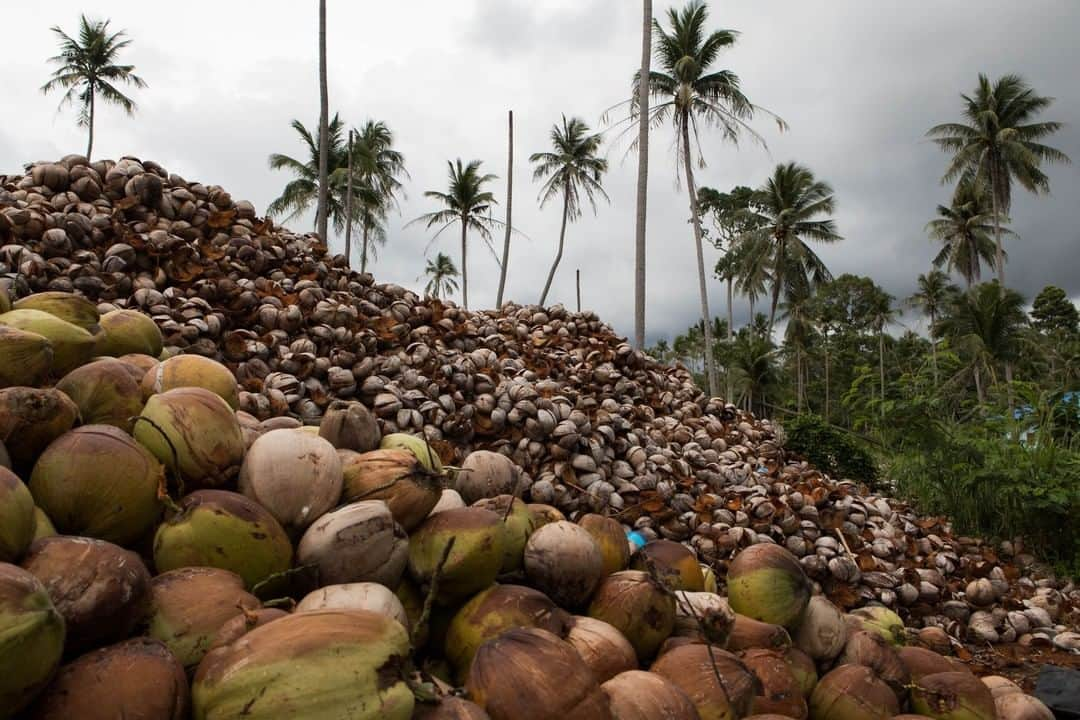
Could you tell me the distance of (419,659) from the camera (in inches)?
76.7

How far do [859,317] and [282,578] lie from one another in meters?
48.8

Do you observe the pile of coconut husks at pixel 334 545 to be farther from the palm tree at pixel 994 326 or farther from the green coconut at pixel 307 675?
the palm tree at pixel 994 326

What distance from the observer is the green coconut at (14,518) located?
1.38 meters

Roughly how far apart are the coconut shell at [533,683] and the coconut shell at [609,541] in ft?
2.55

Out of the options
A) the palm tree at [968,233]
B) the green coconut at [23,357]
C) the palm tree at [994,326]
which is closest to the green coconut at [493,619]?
the green coconut at [23,357]

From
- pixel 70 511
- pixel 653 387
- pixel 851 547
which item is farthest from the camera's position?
pixel 653 387

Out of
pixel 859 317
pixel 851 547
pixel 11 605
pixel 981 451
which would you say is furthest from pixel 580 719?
pixel 859 317

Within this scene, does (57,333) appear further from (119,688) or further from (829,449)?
(829,449)

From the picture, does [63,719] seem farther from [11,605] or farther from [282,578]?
[282,578]

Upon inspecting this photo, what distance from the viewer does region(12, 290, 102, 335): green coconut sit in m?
2.57

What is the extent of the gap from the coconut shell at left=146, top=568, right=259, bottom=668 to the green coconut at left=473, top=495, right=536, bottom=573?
2.72ft

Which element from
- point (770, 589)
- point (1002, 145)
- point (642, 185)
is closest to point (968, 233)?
point (1002, 145)

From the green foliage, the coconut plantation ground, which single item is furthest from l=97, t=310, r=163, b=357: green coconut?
the green foliage

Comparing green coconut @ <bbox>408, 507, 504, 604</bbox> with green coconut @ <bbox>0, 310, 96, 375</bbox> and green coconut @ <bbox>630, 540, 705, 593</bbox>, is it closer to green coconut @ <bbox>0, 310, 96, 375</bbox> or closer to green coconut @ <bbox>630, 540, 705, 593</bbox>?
green coconut @ <bbox>630, 540, 705, 593</bbox>
